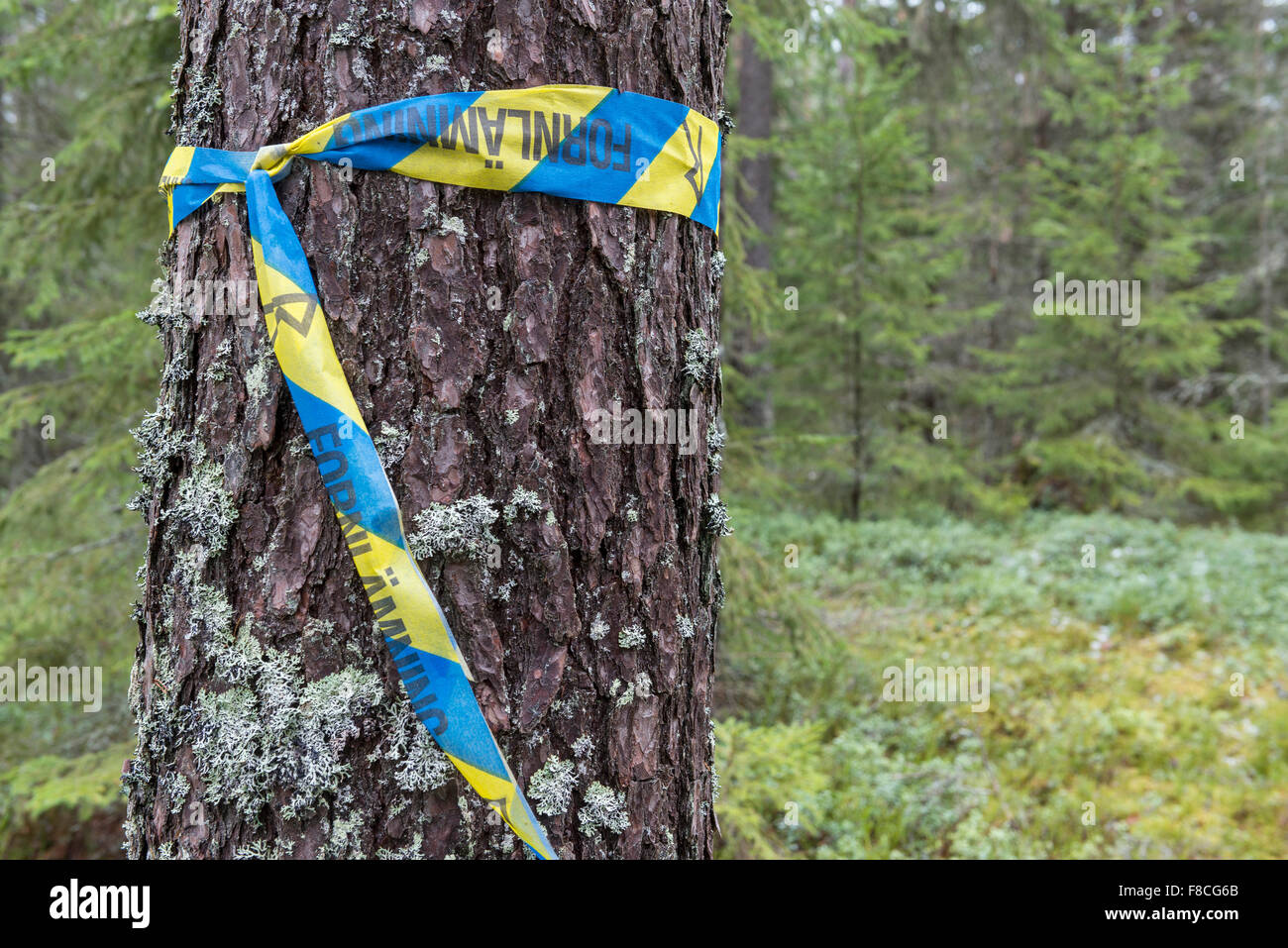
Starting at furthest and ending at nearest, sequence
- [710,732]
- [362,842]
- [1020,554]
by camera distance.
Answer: [1020,554] → [710,732] → [362,842]

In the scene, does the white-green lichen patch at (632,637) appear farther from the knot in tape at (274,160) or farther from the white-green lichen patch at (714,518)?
the knot in tape at (274,160)

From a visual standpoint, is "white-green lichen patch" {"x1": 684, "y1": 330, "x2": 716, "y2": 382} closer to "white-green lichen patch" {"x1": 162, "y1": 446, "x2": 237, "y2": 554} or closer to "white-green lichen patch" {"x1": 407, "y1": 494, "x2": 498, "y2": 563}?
"white-green lichen patch" {"x1": 407, "y1": 494, "x2": 498, "y2": 563}

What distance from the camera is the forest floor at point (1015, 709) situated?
407cm

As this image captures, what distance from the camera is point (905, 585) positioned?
7289 millimetres

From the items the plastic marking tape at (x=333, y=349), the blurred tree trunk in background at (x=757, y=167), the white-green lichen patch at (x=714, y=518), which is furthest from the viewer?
the blurred tree trunk in background at (x=757, y=167)

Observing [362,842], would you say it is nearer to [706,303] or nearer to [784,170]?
[706,303]

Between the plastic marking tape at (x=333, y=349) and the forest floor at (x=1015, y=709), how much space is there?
2.78 metres

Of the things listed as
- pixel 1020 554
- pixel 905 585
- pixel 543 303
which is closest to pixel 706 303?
pixel 543 303

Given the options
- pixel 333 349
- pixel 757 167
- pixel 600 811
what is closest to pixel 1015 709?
pixel 600 811

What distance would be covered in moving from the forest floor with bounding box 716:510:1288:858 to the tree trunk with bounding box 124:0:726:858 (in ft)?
8.95

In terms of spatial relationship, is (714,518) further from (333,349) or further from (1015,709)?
(1015,709)

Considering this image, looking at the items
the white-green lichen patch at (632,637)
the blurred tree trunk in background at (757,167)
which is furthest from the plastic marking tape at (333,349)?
the blurred tree trunk in background at (757,167)
